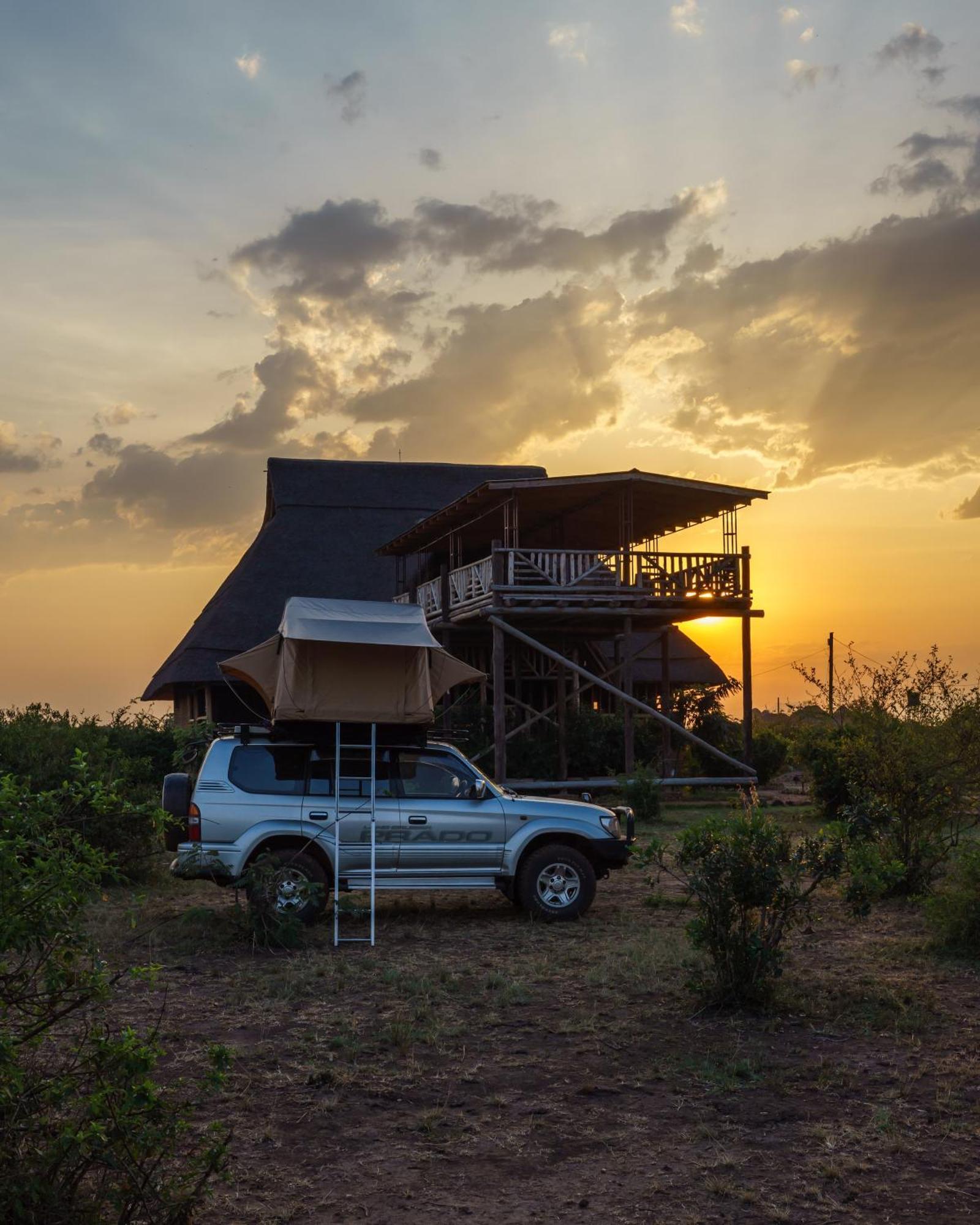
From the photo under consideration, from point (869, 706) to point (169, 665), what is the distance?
23.6m

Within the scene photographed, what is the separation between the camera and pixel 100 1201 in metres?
4.22

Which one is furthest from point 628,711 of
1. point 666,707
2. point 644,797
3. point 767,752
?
point 767,752

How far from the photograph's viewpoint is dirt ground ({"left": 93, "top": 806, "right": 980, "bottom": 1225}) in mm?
5129

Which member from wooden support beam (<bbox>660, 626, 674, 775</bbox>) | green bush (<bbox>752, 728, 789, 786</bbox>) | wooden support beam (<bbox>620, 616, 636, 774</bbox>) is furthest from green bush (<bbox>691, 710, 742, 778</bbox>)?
wooden support beam (<bbox>620, 616, 636, 774</bbox>)

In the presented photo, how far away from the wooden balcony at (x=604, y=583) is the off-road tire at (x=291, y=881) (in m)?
13.4

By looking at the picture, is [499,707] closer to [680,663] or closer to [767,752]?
[767,752]

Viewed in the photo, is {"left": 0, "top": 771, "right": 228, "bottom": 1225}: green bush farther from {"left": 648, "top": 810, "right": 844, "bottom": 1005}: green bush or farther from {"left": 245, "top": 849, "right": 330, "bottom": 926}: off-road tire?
{"left": 245, "top": 849, "right": 330, "bottom": 926}: off-road tire

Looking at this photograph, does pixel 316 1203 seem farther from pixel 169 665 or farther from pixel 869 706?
pixel 169 665

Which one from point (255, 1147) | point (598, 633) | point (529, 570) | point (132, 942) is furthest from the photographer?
point (598, 633)

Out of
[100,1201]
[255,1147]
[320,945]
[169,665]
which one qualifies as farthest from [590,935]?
[169,665]

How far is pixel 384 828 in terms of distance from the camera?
11.1 metres

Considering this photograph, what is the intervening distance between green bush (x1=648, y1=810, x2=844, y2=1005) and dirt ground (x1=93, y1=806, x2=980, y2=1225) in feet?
1.01

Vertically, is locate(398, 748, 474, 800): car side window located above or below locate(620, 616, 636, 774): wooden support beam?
below

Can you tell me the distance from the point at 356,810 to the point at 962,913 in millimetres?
5262
